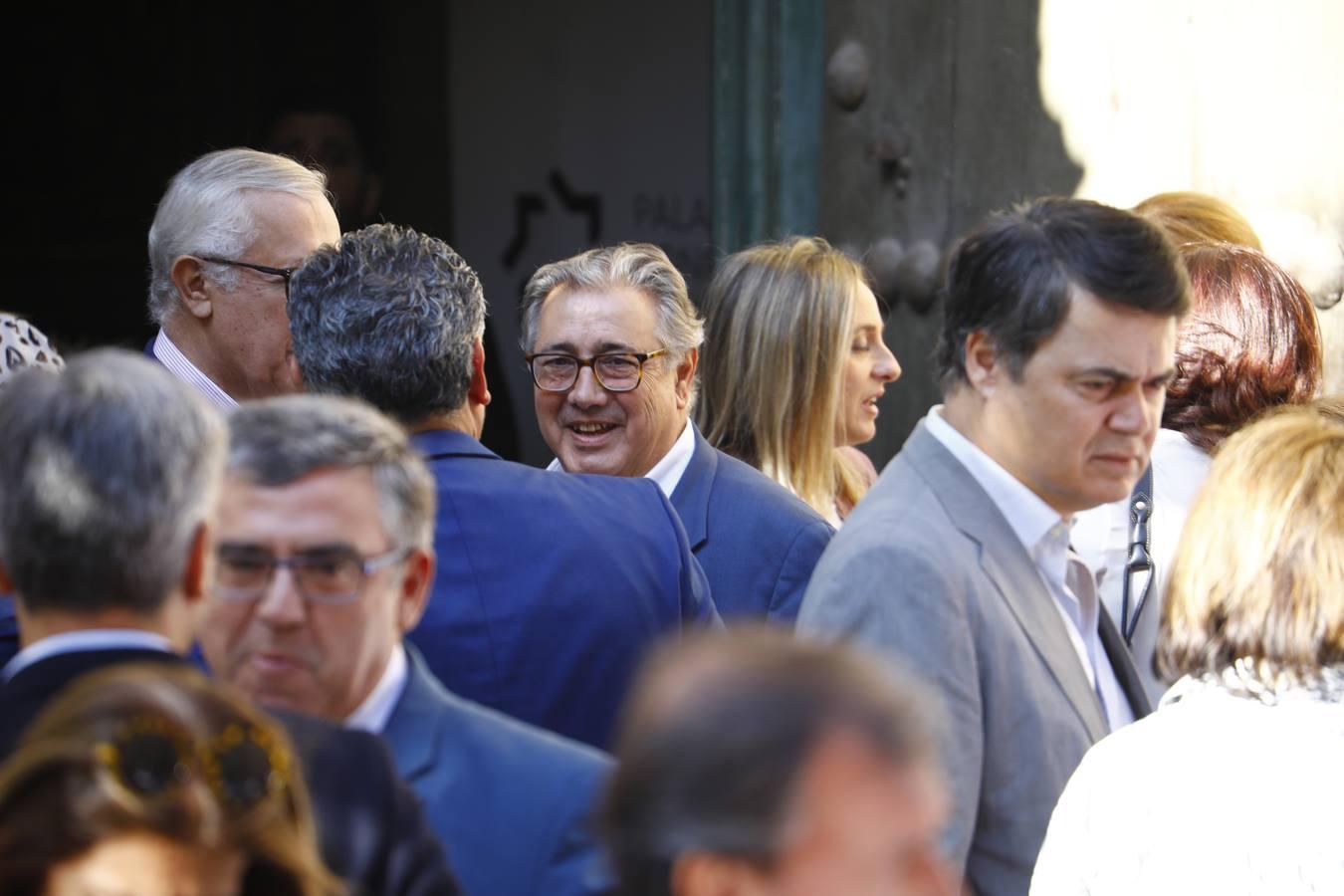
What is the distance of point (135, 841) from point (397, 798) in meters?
0.33

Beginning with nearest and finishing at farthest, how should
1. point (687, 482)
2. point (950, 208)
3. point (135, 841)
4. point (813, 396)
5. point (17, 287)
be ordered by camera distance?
point (135, 841), point (687, 482), point (813, 396), point (950, 208), point (17, 287)

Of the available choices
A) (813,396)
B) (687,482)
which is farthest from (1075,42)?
(687,482)

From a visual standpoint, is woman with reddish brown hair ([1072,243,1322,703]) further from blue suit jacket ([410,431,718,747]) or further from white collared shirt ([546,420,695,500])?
blue suit jacket ([410,431,718,747])

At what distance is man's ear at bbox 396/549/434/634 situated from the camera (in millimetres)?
1961

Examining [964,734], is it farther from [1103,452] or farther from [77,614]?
[77,614]

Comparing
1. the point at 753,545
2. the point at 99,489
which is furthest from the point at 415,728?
the point at 753,545

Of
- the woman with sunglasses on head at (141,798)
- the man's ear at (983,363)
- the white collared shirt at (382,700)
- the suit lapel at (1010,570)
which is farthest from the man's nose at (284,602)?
the man's ear at (983,363)

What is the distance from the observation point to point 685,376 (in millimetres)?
3604

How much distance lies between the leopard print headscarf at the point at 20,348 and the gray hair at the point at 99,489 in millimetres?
1639

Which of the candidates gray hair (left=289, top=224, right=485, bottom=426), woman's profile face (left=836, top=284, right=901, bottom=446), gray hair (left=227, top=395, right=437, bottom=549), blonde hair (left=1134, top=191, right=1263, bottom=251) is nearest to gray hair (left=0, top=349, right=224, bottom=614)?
gray hair (left=227, top=395, right=437, bottom=549)

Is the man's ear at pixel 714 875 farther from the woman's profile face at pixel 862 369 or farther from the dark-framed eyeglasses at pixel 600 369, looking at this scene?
the woman's profile face at pixel 862 369

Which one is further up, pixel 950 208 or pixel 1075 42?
pixel 1075 42

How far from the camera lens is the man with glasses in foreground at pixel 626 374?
3.38 m

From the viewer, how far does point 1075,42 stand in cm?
525
